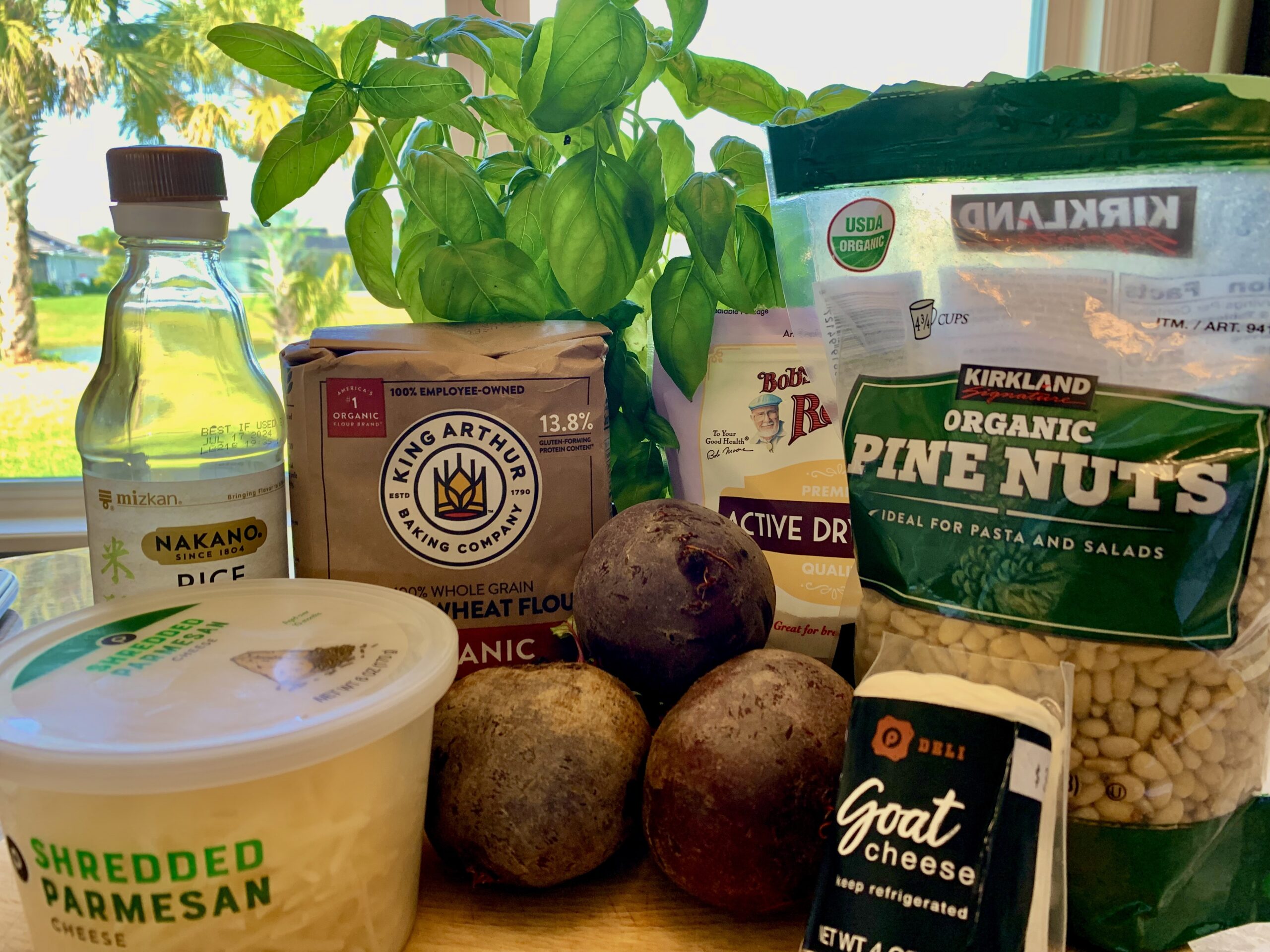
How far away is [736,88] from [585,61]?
0.66ft

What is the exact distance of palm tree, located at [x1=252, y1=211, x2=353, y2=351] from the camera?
5.70ft

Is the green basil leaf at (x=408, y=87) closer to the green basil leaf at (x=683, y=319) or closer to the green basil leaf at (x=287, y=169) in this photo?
the green basil leaf at (x=287, y=169)

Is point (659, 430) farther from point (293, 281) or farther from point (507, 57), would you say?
point (293, 281)

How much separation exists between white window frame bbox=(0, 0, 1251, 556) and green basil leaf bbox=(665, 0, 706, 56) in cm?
77

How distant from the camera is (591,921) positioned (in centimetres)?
56

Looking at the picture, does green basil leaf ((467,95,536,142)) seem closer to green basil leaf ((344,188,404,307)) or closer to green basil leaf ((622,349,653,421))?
green basil leaf ((344,188,404,307))

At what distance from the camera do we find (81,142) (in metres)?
1.69

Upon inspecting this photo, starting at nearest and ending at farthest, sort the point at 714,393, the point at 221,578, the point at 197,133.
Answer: the point at 221,578 → the point at 714,393 → the point at 197,133

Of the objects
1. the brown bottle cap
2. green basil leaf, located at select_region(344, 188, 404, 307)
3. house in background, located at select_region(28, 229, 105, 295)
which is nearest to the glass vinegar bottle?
the brown bottle cap

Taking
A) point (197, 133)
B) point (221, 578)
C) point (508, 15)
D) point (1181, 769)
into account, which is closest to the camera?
point (1181, 769)

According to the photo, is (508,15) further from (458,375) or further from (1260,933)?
(1260,933)

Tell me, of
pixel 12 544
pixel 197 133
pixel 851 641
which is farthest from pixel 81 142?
pixel 851 641

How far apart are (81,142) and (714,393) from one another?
1.46 metres

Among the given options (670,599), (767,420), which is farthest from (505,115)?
(670,599)
